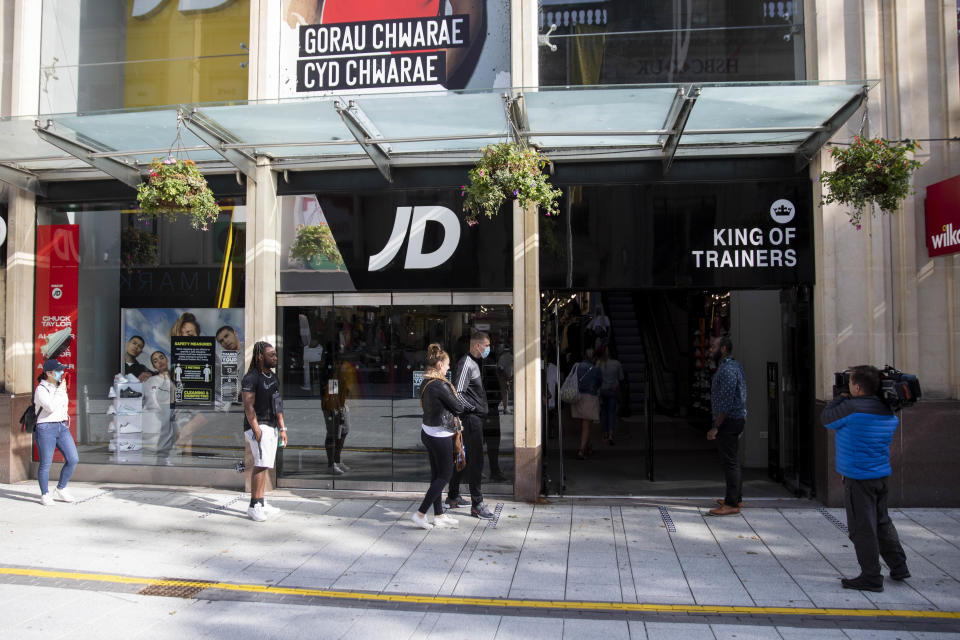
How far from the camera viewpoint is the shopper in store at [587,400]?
33.0 ft

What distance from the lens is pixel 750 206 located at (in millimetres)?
7641

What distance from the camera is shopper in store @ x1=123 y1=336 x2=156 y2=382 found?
345 inches

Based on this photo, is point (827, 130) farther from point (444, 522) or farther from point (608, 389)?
point (444, 522)

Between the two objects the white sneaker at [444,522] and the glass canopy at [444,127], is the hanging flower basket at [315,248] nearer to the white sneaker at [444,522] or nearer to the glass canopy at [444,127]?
the glass canopy at [444,127]

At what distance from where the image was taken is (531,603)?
188 inches

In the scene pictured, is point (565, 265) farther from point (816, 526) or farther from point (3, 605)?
point (3, 605)

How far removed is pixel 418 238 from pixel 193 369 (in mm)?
3497

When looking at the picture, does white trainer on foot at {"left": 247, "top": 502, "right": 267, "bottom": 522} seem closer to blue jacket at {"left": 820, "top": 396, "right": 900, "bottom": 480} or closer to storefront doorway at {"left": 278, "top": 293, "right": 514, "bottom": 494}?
storefront doorway at {"left": 278, "top": 293, "right": 514, "bottom": 494}

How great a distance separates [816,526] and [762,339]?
3.32 m

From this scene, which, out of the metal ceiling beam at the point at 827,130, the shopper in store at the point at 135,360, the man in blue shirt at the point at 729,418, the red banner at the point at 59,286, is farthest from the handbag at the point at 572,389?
the red banner at the point at 59,286

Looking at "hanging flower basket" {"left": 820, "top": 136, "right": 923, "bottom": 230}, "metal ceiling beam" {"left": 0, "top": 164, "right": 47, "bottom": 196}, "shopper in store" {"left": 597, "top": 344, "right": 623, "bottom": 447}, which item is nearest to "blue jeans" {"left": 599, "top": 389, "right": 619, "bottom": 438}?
"shopper in store" {"left": 597, "top": 344, "right": 623, "bottom": 447}

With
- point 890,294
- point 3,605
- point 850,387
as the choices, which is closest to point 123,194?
point 3,605

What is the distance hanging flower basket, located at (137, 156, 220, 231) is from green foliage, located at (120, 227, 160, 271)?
6.61 ft

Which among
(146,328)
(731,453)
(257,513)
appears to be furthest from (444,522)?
(146,328)
